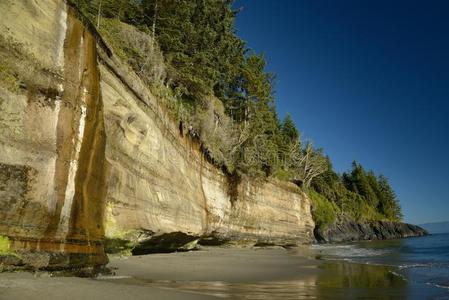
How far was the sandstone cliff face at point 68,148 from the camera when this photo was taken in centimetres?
627

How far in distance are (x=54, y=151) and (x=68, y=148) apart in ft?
1.04

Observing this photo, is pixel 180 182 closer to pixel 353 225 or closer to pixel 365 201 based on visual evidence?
pixel 353 225

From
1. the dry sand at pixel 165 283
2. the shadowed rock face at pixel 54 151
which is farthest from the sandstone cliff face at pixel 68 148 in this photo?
the dry sand at pixel 165 283

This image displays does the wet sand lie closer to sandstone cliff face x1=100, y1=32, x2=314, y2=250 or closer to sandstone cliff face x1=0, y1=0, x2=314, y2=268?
sandstone cliff face x1=0, y1=0, x2=314, y2=268

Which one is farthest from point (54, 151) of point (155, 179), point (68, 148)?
point (155, 179)

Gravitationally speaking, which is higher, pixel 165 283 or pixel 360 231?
pixel 360 231

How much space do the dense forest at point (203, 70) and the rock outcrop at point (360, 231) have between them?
784 inches

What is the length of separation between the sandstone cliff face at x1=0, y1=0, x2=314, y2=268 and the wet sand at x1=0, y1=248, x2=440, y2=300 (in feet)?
2.29

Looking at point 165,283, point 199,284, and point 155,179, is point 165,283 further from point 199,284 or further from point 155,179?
point 155,179

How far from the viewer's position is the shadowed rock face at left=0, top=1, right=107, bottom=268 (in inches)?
244

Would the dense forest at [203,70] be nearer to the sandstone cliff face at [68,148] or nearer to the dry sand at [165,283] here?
the sandstone cliff face at [68,148]

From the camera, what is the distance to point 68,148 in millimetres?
7102

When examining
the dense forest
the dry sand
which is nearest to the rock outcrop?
the dense forest

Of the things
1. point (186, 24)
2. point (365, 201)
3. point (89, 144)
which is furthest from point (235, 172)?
point (365, 201)
